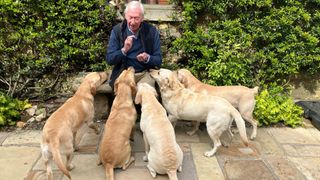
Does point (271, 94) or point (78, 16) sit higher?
point (78, 16)

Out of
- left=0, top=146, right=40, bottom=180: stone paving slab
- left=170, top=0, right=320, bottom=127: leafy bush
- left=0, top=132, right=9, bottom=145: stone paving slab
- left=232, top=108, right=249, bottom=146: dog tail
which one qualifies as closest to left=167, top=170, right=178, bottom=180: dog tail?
left=232, top=108, right=249, bottom=146: dog tail

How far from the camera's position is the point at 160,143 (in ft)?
12.9

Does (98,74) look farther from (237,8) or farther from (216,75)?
(237,8)

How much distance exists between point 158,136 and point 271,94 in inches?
121

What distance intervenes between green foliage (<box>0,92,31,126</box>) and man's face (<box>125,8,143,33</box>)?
247cm

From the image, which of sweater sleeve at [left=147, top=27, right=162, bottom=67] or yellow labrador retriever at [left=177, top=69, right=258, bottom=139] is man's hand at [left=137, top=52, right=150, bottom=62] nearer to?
sweater sleeve at [left=147, top=27, right=162, bottom=67]

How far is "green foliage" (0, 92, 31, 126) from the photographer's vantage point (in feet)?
18.0

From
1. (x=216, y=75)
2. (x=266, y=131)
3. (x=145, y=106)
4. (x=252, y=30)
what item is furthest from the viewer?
(x=252, y=30)

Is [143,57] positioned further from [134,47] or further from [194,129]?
[194,129]

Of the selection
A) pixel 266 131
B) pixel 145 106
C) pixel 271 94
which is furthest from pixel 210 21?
pixel 145 106

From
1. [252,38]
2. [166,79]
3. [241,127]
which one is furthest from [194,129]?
[252,38]

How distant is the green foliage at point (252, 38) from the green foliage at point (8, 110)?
302 cm

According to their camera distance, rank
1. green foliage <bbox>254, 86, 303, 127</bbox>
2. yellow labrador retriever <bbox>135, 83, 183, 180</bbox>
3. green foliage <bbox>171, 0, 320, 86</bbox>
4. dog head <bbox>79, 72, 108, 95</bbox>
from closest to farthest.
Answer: yellow labrador retriever <bbox>135, 83, 183, 180</bbox> → dog head <bbox>79, 72, 108, 95</bbox> → green foliage <bbox>254, 86, 303, 127</bbox> → green foliage <bbox>171, 0, 320, 86</bbox>

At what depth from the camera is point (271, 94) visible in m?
6.21
